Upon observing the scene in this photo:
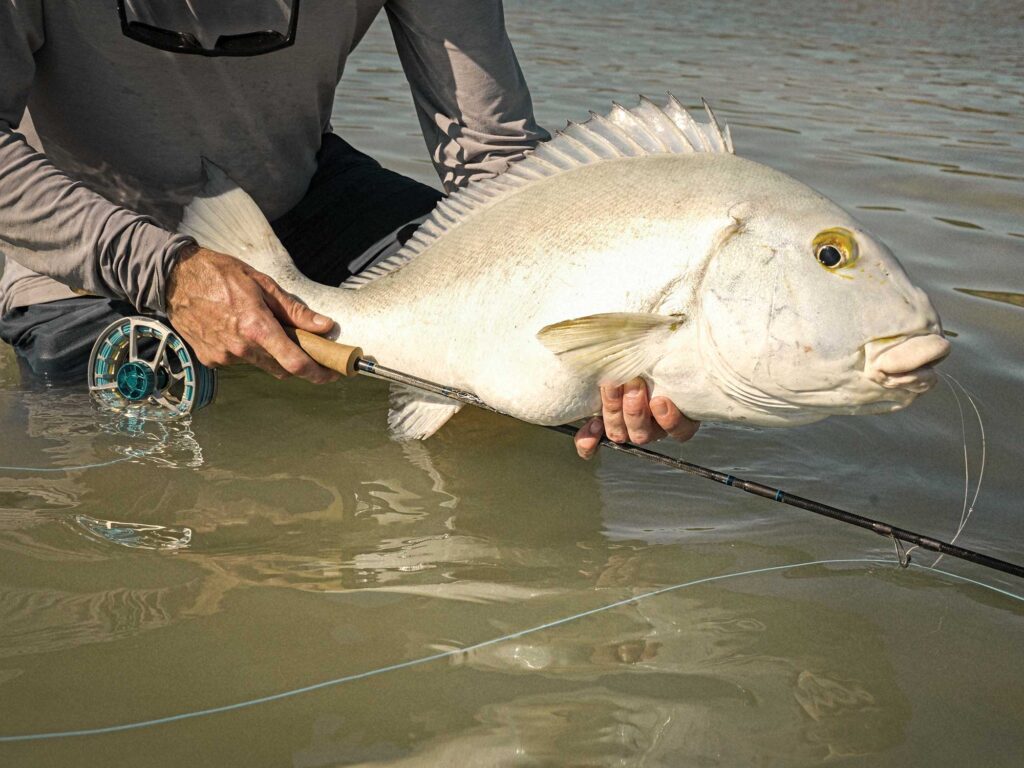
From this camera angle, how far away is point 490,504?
2.87 m

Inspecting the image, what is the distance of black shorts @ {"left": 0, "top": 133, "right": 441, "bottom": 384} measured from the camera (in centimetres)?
323

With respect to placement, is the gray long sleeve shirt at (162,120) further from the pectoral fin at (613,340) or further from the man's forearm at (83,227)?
the pectoral fin at (613,340)

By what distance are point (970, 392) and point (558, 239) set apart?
1.79m

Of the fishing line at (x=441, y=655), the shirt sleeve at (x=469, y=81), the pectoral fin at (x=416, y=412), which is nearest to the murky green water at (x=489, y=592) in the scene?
the fishing line at (x=441, y=655)

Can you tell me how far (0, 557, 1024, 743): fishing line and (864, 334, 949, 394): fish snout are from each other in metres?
0.55

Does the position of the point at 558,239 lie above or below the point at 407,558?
above

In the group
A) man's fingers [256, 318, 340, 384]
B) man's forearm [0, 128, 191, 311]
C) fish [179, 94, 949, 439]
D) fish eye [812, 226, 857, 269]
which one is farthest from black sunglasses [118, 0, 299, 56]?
fish eye [812, 226, 857, 269]

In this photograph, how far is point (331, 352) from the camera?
2664 mm

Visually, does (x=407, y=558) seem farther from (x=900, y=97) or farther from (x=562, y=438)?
(x=900, y=97)

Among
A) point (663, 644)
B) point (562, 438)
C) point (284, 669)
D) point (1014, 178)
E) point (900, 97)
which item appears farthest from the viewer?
point (900, 97)

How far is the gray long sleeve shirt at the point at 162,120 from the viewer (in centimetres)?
279

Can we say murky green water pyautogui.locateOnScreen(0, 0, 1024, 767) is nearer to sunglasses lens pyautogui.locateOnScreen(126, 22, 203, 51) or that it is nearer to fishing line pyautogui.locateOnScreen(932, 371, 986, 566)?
fishing line pyautogui.locateOnScreen(932, 371, 986, 566)

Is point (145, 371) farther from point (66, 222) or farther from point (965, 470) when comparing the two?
point (965, 470)

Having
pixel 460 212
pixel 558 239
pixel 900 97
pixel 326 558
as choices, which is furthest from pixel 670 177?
pixel 900 97
